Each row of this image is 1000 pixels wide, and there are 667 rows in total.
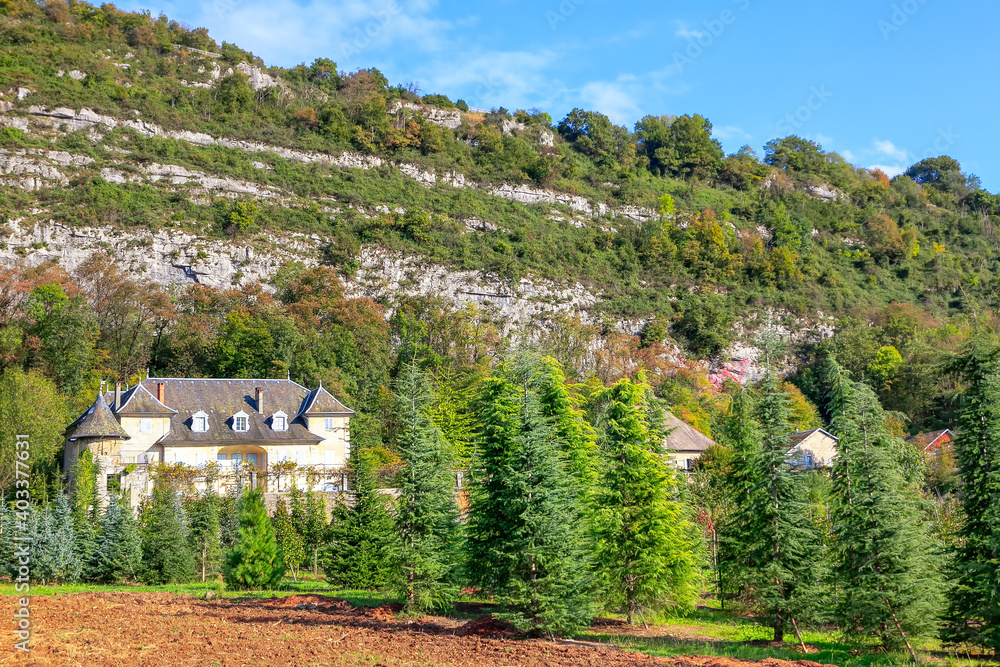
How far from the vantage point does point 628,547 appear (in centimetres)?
2117

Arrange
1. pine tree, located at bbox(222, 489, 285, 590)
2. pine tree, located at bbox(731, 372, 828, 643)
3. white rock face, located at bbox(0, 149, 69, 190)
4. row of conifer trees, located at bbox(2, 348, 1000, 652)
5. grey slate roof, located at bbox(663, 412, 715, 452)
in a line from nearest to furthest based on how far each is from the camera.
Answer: row of conifer trees, located at bbox(2, 348, 1000, 652)
pine tree, located at bbox(731, 372, 828, 643)
pine tree, located at bbox(222, 489, 285, 590)
grey slate roof, located at bbox(663, 412, 715, 452)
white rock face, located at bbox(0, 149, 69, 190)

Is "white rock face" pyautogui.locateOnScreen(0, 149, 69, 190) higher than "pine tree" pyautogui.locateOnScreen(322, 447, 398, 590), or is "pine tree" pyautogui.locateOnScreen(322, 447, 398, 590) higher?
"white rock face" pyautogui.locateOnScreen(0, 149, 69, 190)

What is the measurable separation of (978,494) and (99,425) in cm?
3619

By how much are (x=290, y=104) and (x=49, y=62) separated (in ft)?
87.5

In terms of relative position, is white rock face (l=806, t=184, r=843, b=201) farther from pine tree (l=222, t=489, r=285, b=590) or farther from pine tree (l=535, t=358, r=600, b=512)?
pine tree (l=222, t=489, r=285, b=590)

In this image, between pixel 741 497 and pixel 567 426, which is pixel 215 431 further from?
pixel 741 497

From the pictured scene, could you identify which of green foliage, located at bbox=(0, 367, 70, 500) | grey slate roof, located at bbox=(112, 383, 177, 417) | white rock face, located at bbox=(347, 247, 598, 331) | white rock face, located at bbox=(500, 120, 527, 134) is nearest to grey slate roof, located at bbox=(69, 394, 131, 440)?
green foliage, located at bbox=(0, 367, 70, 500)

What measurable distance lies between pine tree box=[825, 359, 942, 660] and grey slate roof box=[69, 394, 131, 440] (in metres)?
32.8

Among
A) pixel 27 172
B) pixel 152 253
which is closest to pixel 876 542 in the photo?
pixel 152 253

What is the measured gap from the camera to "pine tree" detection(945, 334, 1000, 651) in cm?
1539

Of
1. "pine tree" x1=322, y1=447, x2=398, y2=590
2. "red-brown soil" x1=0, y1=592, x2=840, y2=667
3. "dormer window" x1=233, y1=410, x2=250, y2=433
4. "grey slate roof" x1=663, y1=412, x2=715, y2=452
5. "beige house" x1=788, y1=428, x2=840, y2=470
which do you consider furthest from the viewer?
"beige house" x1=788, y1=428, x2=840, y2=470

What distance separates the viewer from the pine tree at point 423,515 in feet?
62.5

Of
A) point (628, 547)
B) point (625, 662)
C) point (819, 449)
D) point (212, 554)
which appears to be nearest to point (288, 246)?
point (212, 554)

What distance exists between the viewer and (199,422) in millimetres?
41062
